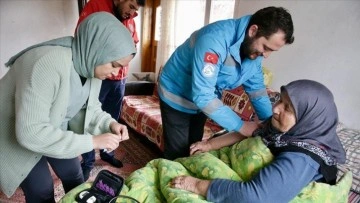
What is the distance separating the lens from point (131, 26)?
2041 millimetres

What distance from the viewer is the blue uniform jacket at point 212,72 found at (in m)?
1.14

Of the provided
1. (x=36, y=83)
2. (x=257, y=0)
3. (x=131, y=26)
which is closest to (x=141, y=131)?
(x=131, y=26)

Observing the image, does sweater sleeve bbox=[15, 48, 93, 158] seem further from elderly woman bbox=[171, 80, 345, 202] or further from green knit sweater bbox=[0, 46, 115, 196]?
elderly woman bbox=[171, 80, 345, 202]

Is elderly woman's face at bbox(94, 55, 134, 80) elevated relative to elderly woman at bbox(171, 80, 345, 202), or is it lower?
elevated

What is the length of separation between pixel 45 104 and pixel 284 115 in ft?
2.77

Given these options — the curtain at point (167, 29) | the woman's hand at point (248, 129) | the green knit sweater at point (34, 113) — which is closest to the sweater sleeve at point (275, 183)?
the woman's hand at point (248, 129)

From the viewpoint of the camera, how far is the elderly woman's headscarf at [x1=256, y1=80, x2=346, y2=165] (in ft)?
2.93

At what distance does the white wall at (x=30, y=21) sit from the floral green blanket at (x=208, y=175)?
352 cm

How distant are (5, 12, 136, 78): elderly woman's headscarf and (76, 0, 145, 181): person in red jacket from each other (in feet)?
2.52

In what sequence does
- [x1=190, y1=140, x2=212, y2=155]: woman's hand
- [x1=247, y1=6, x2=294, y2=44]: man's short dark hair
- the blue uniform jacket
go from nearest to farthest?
[x1=247, y1=6, x2=294, y2=44]: man's short dark hair, the blue uniform jacket, [x1=190, y1=140, x2=212, y2=155]: woman's hand

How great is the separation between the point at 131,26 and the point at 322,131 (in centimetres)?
161

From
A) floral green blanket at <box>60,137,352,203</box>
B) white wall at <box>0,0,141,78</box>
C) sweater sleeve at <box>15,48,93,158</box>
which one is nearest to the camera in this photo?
sweater sleeve at <box>15,48,93,158</box>

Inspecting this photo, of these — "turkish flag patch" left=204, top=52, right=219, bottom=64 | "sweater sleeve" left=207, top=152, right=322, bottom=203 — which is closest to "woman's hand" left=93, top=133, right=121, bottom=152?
"sweater sleeve" left=207, top=152, right=322, bottom=203

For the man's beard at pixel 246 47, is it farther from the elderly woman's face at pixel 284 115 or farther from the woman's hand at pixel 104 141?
the woman's hand at pixel 104 141
